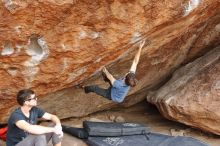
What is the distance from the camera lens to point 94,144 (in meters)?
5.50

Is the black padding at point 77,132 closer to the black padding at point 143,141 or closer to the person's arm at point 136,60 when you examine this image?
the black padding at point 143,141

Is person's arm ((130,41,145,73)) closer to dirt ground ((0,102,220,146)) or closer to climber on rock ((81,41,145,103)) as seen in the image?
climber on rock ((81,41,145,103))

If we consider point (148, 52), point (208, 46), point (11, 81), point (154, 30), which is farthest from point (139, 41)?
point (208, 46)

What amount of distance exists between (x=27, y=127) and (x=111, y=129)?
1.75m

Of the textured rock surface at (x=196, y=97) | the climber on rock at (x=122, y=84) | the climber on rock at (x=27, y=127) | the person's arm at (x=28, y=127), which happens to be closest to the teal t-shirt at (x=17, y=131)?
the climber on rock at (x=27, y=127)

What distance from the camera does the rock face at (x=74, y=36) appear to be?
459 centimetres

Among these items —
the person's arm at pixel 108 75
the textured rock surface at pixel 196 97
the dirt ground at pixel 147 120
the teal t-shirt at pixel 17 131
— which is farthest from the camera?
the dirt ground at pixel 147 120

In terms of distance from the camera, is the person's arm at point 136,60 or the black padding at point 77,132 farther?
the black padding at point 77,132

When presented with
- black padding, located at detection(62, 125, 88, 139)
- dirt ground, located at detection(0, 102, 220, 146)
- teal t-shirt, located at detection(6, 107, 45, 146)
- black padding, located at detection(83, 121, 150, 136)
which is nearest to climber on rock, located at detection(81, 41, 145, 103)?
black padding, located at detection(83, 121, 150, 136)

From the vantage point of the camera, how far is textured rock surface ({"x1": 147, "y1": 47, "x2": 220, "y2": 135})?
6.16 m

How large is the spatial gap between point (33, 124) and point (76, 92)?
1873mm

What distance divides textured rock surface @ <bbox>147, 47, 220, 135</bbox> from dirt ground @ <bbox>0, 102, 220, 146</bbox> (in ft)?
0.75

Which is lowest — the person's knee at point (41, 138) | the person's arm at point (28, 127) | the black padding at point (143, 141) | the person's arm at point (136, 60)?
the black padding at point (143, 141)

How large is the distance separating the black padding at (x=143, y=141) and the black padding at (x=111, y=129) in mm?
59
